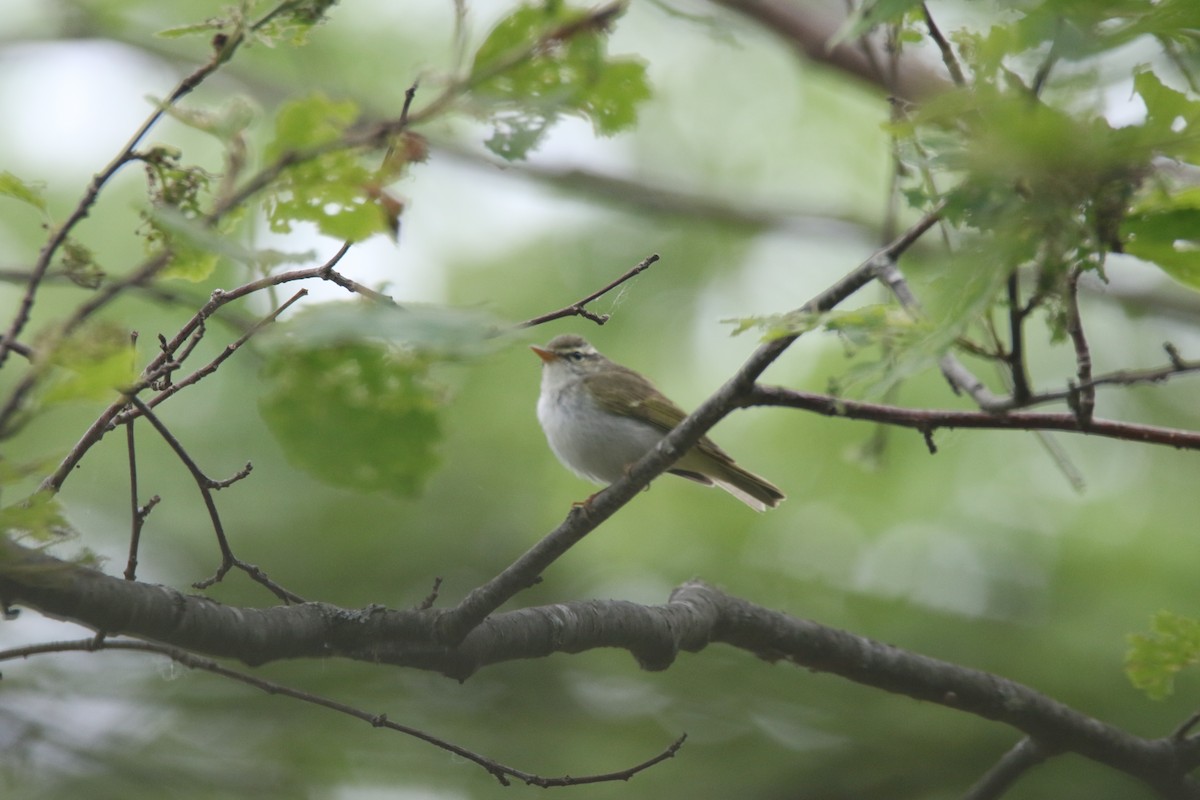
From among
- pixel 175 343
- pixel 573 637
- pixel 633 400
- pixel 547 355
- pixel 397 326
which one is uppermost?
pixel 547 355

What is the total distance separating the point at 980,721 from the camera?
5230 millimetres

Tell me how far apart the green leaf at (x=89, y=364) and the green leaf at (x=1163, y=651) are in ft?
7.22

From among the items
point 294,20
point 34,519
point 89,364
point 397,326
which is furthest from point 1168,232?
point 34,519

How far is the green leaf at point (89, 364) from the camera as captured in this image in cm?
128

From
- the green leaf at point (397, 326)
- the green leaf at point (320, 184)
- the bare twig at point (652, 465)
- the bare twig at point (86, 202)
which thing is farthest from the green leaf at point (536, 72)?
the bare twig at point (652, 465)

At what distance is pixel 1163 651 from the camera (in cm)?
249

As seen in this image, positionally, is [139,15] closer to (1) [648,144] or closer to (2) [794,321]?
(1) [648,144]

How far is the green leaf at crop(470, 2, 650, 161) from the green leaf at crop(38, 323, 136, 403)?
0.67 m

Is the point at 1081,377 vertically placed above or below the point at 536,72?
below

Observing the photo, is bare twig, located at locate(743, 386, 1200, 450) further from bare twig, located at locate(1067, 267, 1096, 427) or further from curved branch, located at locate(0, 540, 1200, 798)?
curved branch, located at locate(0, 540, 1200, 798)

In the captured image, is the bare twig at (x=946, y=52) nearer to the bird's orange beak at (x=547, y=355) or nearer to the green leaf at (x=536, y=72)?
the green leaf at (x=536, y=72)

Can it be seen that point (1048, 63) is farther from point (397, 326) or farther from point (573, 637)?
point (573, 637)

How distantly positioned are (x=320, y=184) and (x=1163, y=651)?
2.08 metres

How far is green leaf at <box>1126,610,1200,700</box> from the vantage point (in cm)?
246
